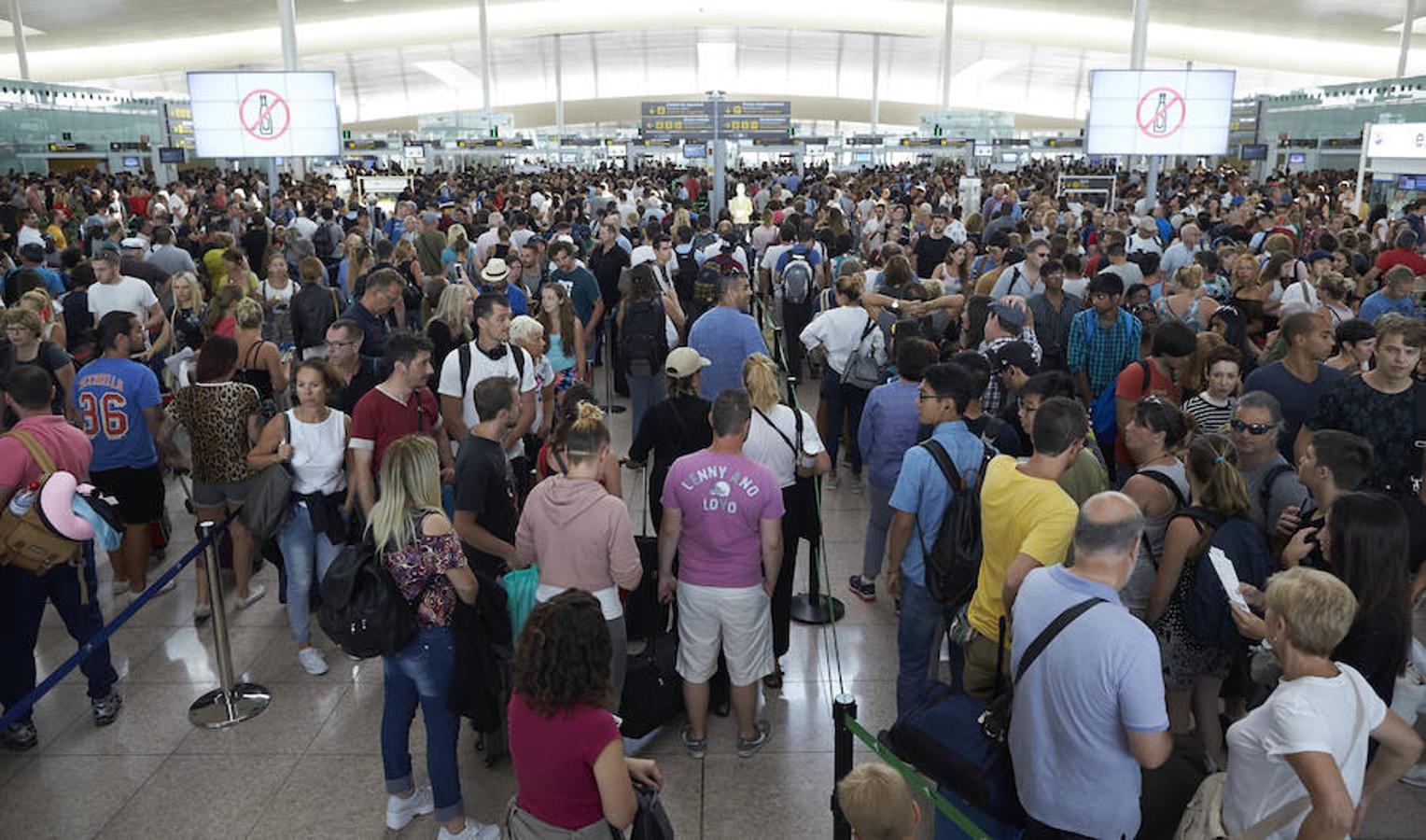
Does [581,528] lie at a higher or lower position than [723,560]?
higher

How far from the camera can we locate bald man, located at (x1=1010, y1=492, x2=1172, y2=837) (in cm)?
255

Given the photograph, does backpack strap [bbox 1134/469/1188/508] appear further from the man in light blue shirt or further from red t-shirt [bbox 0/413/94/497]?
red t-shirt [bbox 0/413/94/497]

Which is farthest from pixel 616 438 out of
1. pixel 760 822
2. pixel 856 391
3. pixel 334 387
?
pixel 760 822

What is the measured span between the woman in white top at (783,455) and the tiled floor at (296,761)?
1.29 feet

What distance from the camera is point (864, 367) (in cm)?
667

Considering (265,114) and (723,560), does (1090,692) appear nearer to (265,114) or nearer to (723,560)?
(723,560)

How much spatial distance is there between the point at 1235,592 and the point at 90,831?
13.6ft

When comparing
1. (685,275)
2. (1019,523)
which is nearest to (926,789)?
(1019,523)

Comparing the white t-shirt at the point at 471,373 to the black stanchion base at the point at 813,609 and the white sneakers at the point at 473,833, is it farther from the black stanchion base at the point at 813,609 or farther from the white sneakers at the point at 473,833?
the white sneakers at the point at 473,833

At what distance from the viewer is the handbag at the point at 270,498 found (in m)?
4.86

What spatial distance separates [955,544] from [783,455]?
103 cm

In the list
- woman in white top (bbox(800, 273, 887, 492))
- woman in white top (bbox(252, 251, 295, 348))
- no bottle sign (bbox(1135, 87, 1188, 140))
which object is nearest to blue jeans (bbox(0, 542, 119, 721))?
woman in white top (bbox(252, 251, 295, 348))

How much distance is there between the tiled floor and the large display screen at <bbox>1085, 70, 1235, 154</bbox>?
38.2 ft

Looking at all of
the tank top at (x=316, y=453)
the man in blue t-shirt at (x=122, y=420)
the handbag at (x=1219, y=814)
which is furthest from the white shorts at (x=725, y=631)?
the man in blue t-shirt at (x=122, y=420)
